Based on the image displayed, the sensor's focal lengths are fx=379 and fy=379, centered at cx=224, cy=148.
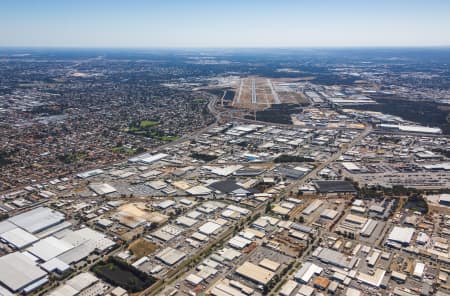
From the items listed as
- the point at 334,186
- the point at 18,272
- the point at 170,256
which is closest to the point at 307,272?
the point at 170,256

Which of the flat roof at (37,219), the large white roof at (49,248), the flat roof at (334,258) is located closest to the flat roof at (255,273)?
the flat roof at (334,258)

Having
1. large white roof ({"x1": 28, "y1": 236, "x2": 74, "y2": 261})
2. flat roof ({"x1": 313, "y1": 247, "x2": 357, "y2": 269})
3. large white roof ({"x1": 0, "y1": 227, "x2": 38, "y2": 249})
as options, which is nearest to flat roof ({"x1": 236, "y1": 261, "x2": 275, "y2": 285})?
flat roof ({"x1": 313, "y1": 247, "x2": 357, "y2": 269})

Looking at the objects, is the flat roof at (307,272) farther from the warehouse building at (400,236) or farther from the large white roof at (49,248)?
the large white roof at (49,248)

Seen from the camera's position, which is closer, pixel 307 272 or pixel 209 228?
pixel 307 272

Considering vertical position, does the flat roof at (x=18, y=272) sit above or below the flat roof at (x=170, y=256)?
above

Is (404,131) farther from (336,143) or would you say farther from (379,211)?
(379,211)

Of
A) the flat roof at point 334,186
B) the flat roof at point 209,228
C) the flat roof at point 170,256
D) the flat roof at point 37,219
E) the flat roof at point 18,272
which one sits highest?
the flat roof at point 334,186

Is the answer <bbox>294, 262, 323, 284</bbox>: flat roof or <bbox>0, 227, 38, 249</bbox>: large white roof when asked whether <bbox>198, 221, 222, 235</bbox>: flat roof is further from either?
<bbox>0, 227, 38, 249</bbox>: large white roof

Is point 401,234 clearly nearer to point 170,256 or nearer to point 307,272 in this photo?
point 307,272

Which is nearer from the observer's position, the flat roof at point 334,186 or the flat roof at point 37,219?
the flat roof at point 37,219
